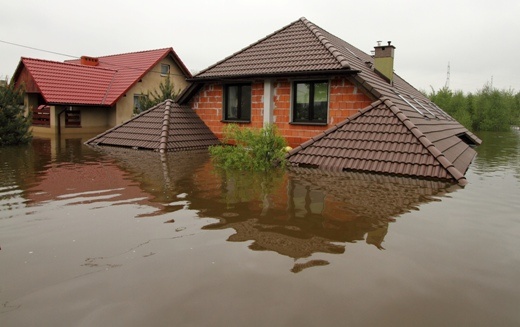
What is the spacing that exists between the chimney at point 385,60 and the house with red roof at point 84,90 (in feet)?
44.8

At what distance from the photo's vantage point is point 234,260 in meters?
4.14

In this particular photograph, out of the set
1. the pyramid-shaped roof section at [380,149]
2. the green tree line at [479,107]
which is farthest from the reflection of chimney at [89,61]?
the green tree line at [479,107]

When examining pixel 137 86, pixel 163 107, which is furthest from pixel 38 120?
pixel 163 107

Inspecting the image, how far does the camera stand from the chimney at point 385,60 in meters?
16.8

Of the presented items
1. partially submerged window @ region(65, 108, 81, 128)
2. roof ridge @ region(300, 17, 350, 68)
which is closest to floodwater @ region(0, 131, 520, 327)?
roof ridge @ region(300, 17, 350, 68)

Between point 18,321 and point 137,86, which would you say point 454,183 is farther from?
point 137,86

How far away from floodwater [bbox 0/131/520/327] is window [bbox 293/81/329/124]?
615 centimetres

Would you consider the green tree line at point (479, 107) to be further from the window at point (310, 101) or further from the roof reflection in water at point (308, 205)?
the roof reflection in water at point (308, 205)

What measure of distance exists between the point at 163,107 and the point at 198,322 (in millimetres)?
14689

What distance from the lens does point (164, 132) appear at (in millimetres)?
14844

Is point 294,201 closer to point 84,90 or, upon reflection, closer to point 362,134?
point 362,134

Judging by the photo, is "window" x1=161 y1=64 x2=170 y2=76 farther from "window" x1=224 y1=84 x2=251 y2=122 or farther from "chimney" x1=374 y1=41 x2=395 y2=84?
"chimney" x1=374 y1=41 x2=395 y2=84

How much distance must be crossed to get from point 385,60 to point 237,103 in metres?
6.84

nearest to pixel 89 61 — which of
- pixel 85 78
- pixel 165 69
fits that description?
pixel 85 78
